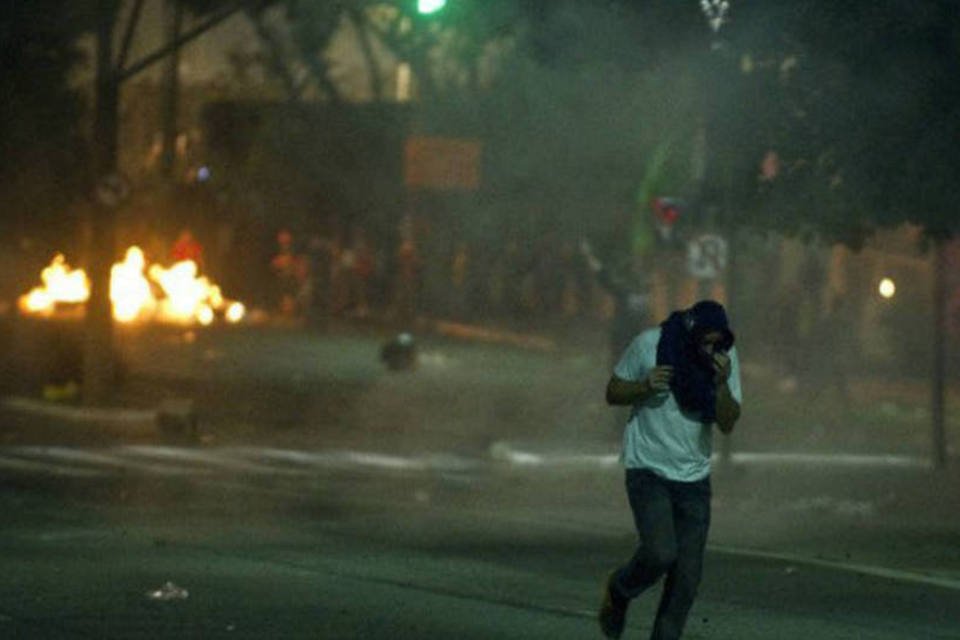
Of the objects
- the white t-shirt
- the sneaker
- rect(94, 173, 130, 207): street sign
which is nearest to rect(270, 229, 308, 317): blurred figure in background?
rect(94, 173, 130, 207): street sign

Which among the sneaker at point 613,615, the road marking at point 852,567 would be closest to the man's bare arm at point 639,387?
the sneaker at point 613,615

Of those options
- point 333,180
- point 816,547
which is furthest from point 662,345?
point 333,180

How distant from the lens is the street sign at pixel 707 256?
25.2 metres

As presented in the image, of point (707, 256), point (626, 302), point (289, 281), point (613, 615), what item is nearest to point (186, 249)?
point (289, 281)

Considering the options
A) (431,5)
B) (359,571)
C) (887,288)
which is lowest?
(359,571)

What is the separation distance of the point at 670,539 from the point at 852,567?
517cm

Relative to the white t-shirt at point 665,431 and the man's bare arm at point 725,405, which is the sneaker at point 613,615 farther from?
the man's bare arm at point 725,405

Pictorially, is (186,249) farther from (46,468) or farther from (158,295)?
(46,468)

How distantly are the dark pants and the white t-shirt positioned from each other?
55 millimetres

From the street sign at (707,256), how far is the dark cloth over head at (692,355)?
47.7ft

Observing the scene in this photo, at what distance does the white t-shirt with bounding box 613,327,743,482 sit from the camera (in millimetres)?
10711

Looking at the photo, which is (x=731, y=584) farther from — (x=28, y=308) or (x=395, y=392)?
(x=28, y=308)

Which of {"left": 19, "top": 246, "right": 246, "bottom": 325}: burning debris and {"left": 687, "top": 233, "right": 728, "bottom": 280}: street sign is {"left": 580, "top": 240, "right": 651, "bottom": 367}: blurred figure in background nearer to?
{"left": 687, "top": 233, "right": 728, "bottom": 280}: street sign

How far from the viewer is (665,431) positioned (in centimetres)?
1075
